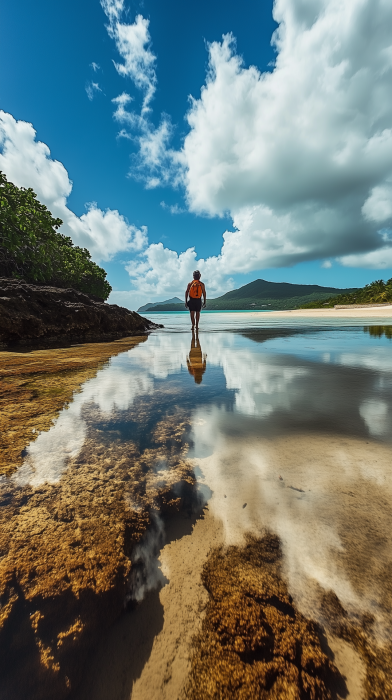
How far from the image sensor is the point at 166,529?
1389 mm

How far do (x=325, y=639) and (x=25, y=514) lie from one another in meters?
1.54

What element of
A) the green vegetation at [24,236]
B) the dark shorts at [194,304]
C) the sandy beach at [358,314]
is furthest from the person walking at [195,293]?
the sandy beach at [358,314]

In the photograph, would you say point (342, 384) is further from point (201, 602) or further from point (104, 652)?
point (104, 652)

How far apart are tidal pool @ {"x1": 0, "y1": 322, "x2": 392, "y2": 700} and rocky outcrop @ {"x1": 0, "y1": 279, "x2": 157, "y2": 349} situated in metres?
8.11

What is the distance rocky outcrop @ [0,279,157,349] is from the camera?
30.3 feet

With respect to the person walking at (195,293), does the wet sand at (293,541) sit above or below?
below

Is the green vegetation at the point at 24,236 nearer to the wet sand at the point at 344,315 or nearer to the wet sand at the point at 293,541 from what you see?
the wet sand at the point at 293,541

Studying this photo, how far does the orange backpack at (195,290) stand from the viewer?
37.9 ft

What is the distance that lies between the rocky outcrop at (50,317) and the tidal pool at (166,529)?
8.11 m

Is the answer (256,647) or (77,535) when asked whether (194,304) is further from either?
(256,647)

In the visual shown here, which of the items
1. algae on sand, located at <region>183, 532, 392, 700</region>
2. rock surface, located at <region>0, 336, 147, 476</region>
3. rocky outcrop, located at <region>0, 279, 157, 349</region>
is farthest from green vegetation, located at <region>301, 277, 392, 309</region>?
algae on sand, located at <region>183, 532, 392, 700</region>

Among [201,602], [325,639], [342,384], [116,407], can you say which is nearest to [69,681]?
[201,602]

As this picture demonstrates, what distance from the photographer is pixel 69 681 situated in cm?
82

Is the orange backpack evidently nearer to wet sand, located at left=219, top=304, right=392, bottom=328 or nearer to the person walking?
the person walking
